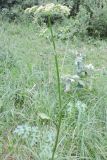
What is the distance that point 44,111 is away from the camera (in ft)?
10.9

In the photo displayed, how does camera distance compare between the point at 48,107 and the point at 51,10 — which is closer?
the point at 51,10

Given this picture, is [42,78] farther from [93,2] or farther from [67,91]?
[93,2]

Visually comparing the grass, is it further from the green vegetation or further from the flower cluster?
the flower cluster

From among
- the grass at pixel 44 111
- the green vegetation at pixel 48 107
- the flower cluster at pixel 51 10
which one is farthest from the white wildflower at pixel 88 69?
the flower cluster at pixel 51 10

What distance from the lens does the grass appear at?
2.87 metres

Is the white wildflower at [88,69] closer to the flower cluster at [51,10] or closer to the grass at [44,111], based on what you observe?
the grass at [44,111]

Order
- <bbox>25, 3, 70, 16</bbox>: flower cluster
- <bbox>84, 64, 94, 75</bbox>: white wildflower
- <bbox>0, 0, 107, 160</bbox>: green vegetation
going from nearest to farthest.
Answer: <bbox>25, 3, 70, 16</bbox>: flower cluster
<bbox>0, 0, 107, 160</bbox>: green vegetation
<bbox>84, 64, 94, 75</bbox>: white wildflower

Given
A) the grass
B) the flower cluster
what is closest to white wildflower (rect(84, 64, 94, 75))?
the grass

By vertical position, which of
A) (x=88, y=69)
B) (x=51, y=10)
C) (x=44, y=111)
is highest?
(x=51, y=10)

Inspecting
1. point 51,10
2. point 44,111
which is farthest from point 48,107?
point 51,10

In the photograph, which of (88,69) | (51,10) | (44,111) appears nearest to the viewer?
(51,10)

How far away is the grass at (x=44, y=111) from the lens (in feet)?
9.41

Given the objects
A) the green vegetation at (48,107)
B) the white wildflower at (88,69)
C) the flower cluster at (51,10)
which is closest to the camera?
the flower cluster at (51,10)

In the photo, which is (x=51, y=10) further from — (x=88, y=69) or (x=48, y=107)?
(x=88, y=69)
